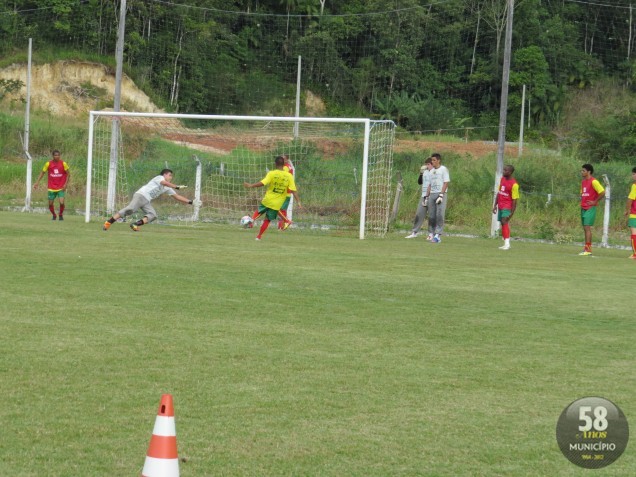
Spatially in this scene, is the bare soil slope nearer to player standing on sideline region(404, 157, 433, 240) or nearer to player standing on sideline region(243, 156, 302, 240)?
player standing on sideline region(404, 157, 433, 240)

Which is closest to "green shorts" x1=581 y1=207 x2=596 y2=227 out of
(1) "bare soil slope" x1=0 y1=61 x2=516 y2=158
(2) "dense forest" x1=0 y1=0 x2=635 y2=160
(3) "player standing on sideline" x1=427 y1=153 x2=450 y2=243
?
(3) "player standing on sideline" x1=427 y1=153 x2=450 y2=243

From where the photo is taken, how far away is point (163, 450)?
15.3 ft

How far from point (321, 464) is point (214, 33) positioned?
62.7 meters

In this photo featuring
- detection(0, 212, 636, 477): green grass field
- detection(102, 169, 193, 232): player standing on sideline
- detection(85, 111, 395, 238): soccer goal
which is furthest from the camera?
detection(85, 111, 395, 238): soccer goal

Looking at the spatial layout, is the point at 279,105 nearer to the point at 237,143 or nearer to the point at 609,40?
the point at 609,40

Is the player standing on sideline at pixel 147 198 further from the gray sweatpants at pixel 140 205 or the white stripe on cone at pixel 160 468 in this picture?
the white stripe on cone at pixel 160 468

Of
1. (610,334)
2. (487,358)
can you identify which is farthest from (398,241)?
(487,358)

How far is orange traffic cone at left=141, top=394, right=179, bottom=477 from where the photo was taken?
4.63m

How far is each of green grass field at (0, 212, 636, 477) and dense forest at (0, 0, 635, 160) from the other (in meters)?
47.4

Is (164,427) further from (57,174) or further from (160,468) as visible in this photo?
(57,174)

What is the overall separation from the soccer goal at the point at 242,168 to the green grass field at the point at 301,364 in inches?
478

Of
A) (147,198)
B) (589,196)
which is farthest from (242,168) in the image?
(589,196)

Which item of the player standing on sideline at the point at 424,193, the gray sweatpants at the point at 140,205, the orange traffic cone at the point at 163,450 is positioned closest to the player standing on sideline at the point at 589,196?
the player standing on sideline at the point at 424,193

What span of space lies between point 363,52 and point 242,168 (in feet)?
117
